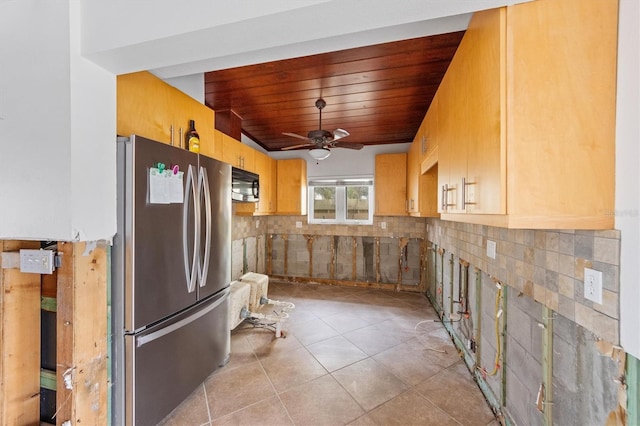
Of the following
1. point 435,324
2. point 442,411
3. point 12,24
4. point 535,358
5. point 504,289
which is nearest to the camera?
point 12,24

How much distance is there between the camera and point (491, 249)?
1.83 metres

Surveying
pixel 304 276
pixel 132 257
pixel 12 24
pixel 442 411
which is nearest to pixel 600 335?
pixel 442 411

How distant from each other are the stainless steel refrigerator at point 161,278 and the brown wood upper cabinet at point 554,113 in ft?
5.72

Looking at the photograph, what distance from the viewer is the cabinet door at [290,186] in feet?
14.4

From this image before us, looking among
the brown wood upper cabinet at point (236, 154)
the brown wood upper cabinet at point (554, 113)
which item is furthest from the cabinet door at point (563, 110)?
the brown wood upper cabinet at point (236, 154)

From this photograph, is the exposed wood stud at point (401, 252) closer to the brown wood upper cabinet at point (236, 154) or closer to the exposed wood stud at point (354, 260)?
Answer: the exposed wood stud at point (354, 260)

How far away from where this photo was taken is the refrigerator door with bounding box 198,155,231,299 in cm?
189

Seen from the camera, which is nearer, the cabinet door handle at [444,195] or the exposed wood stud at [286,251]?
the cabinet door handle at [444,195]

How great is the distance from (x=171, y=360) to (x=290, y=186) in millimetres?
3127

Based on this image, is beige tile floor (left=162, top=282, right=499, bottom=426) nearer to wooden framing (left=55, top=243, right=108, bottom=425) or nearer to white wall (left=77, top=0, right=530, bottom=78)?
wooden framing (left=55, top=243, right=108, bottom=425)

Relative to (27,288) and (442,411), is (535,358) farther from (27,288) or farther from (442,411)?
(27,288)

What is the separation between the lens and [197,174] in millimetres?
1836

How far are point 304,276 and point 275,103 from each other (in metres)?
3.11

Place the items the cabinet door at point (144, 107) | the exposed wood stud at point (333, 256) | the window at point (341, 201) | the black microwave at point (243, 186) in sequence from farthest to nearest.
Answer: the exposed wood stud at point (333, 256) < the window at point (341, 201) < the black microwave at point (243, 186) < the cabinet door at point (144, 107)
